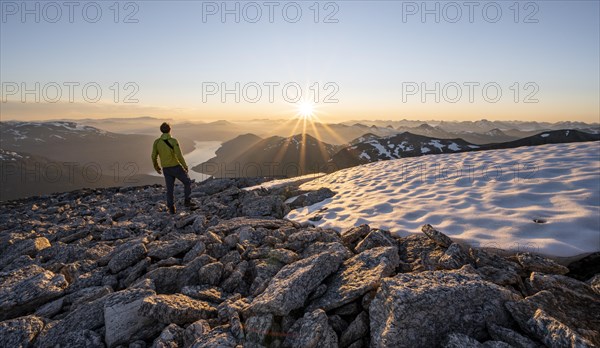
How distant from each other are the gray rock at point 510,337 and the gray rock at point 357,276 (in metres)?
1.49

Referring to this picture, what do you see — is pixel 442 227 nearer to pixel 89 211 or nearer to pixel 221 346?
pixel 221 346

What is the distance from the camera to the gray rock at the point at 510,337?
3.29 metres

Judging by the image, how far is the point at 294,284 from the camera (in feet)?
15.2

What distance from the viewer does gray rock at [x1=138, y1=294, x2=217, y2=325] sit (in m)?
4.40

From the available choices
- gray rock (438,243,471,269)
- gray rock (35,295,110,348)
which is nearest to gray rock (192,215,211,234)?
gray rock (35,295,110,348)

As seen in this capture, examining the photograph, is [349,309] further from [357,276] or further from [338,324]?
[357,276]

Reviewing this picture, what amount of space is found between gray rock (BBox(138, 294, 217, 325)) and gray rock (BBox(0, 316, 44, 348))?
1.66 metres

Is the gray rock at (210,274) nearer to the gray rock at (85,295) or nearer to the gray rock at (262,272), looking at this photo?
the gray rock at (262,272)

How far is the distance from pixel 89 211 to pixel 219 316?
1394 cm

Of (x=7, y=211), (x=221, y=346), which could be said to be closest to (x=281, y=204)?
(x=221, y=346)

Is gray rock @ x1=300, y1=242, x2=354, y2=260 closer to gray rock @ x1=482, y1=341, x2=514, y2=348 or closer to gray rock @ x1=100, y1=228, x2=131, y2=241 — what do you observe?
gray rock @ x1=482, y1=341, x2=514, y2=348

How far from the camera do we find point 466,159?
15078 mm

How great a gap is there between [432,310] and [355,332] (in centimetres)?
102

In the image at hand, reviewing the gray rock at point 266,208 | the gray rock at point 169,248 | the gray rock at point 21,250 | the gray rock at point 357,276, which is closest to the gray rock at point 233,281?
the gray rock at point 357,276
